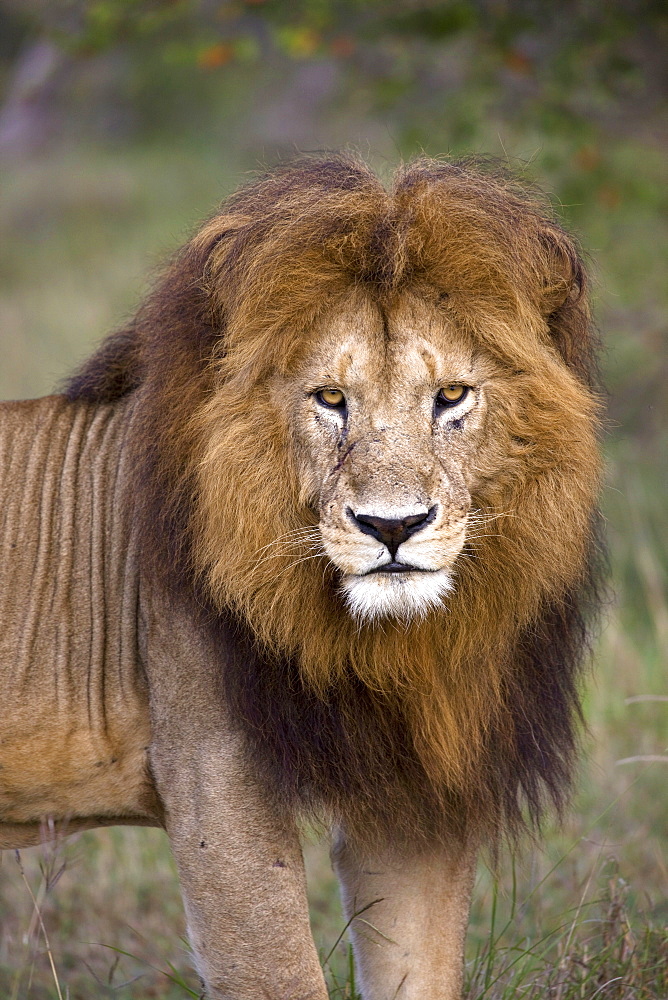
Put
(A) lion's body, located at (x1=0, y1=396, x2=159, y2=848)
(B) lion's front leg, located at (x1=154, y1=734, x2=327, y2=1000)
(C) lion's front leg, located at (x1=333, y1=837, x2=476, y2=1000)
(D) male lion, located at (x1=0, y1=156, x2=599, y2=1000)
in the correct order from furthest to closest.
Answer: (C) lion's front leg, located at (x1=333, y1=837, x2=476, y2=1000), (A) lion's body, located at (x1=0, y1=396, x2=159, y2=848), (B) lion's front leg, located at (x1=154, y1=734, x2=327, y2=1000), (D) male lion, located at (x1=0, y1=156, x2=599, y2=1000)

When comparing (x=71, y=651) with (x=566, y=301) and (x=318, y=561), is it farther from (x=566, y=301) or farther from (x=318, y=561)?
(x=566, y=301)

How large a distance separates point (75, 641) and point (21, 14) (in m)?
24.7

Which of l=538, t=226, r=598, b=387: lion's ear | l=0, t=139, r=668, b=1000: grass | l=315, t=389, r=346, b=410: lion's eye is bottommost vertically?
l=0, t=139, r=668, b=1000: grass

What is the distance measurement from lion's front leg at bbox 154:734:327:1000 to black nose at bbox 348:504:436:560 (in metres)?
0.73

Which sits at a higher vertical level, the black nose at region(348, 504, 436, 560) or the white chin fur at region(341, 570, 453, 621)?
the black nose at region(348, 504, 436, 560)

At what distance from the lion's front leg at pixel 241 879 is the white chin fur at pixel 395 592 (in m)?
0.58

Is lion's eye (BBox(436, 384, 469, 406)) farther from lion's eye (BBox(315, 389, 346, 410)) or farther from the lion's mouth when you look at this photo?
the lion's mouth

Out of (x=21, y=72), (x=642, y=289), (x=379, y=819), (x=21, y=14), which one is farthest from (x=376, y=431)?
(x=21, y=14)

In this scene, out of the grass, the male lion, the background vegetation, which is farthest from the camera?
the background vegetation

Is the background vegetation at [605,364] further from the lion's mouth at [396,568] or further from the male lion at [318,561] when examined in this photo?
the lion's mouth at [396,568]

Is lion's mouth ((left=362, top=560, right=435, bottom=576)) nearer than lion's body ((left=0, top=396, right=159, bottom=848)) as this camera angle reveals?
Yes

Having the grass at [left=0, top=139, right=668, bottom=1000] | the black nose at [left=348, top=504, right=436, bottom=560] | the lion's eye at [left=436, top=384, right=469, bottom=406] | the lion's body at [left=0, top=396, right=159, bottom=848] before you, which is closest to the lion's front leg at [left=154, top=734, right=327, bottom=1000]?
the lion's body at [left=0, top=396, right=159, bottom=848]

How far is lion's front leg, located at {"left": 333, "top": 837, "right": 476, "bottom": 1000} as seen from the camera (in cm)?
335

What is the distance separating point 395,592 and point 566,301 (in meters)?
0.95
